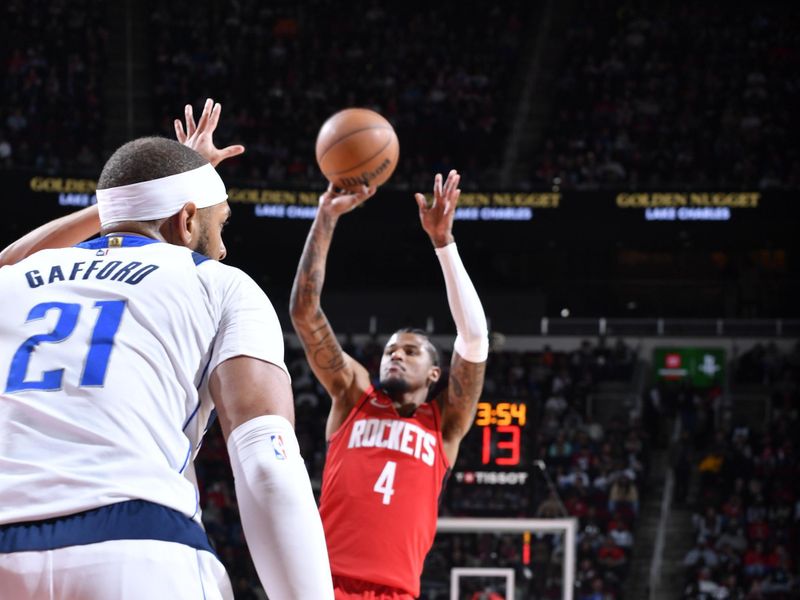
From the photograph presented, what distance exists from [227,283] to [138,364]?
251mm

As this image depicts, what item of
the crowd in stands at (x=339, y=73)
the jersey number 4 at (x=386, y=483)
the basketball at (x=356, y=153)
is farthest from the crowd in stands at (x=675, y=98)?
the jersey number 4 at (x=386, y=483)

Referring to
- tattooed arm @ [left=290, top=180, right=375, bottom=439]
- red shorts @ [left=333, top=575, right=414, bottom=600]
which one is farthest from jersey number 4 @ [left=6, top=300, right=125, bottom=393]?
tattooed arm @ [left=290, top=180, right=375, bottom=439]

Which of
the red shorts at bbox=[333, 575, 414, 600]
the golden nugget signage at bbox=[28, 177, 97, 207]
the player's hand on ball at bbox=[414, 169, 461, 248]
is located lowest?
the red shorts at bbox=[333, 575, 414, 600]

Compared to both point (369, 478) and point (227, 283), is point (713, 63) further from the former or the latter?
point (227, 283)

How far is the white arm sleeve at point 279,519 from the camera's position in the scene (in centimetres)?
195

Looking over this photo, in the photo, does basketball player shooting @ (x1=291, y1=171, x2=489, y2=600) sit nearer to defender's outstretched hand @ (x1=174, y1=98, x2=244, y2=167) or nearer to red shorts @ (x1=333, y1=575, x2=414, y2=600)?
red shorts @ (x1=333, y1=575, x2=414, y2=600)

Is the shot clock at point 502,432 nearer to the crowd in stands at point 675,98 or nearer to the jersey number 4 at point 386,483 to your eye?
the jersey number 4 at point 386,483

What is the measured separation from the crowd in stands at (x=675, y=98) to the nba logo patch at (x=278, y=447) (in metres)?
20.3

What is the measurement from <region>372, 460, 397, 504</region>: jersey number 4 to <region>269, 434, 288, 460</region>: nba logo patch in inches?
115

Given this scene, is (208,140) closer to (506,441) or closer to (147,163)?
(147,163)

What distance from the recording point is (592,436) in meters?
18.0

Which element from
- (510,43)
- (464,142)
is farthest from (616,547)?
(510,43)

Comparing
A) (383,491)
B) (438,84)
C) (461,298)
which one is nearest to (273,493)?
(383,491)

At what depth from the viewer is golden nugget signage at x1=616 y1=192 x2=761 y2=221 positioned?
71.1ft
